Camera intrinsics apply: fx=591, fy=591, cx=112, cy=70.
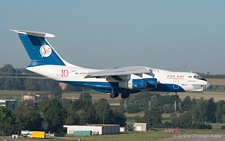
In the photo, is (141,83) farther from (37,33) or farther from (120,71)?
(37,33)

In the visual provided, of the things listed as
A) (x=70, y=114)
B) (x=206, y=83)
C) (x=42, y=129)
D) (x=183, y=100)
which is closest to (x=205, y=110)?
(x=183, y=100)

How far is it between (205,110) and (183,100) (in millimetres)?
3516

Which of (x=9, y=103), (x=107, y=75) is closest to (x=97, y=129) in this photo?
(x=9, y=103)

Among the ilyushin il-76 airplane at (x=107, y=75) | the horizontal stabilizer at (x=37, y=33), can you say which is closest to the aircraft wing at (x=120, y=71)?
the ilyushin il-76 airplane at (x=107, y=75)

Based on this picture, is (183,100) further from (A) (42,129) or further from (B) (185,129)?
(A) (42,129)

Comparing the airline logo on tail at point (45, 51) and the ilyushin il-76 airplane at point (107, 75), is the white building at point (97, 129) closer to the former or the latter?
the ilyushin il-76 airplane at point (107, 75)

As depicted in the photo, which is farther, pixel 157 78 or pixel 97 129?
pixel 97 129

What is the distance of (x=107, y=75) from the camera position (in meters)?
42.0

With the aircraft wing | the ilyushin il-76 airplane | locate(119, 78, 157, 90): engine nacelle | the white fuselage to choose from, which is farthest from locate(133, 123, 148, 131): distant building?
locate(119, 78, 157, 90): engine nacelle

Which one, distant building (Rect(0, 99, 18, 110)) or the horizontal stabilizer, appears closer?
the horizontal stabilizer

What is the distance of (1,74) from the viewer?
246ft

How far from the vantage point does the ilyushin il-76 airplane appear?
43.0 metres

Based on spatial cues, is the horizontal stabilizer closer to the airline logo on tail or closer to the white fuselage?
the airline logo on tail

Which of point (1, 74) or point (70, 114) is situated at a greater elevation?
point (1, 74)
